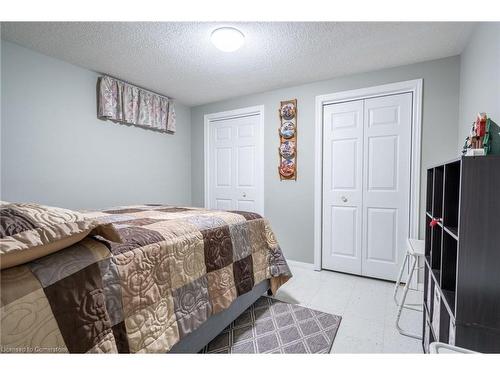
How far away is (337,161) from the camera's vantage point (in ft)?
9.16

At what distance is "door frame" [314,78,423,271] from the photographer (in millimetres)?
2363

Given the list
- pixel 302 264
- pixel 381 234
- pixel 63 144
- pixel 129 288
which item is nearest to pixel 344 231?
pixel 381 234

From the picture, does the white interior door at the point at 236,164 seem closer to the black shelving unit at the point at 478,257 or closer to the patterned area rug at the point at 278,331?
the patterned area rug at the point at 278,331

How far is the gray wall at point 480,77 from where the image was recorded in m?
1.42

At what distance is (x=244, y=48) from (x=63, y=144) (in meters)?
2.01

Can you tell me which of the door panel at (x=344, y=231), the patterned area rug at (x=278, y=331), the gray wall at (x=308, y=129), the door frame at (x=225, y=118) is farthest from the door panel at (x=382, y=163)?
the patterned area rug at (x=278, y=331)

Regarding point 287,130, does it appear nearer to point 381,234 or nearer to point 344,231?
point 344,231

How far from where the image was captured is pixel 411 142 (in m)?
2.41

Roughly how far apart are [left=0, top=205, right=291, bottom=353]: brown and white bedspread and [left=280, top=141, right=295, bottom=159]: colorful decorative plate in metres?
1.53

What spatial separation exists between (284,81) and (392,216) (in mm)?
1969

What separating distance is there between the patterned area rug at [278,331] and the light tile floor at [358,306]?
92 millimetres

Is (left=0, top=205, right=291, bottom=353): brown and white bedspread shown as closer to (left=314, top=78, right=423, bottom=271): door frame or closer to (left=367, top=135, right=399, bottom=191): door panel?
(left=314, top=78, right=423, bottom=271): door frame
